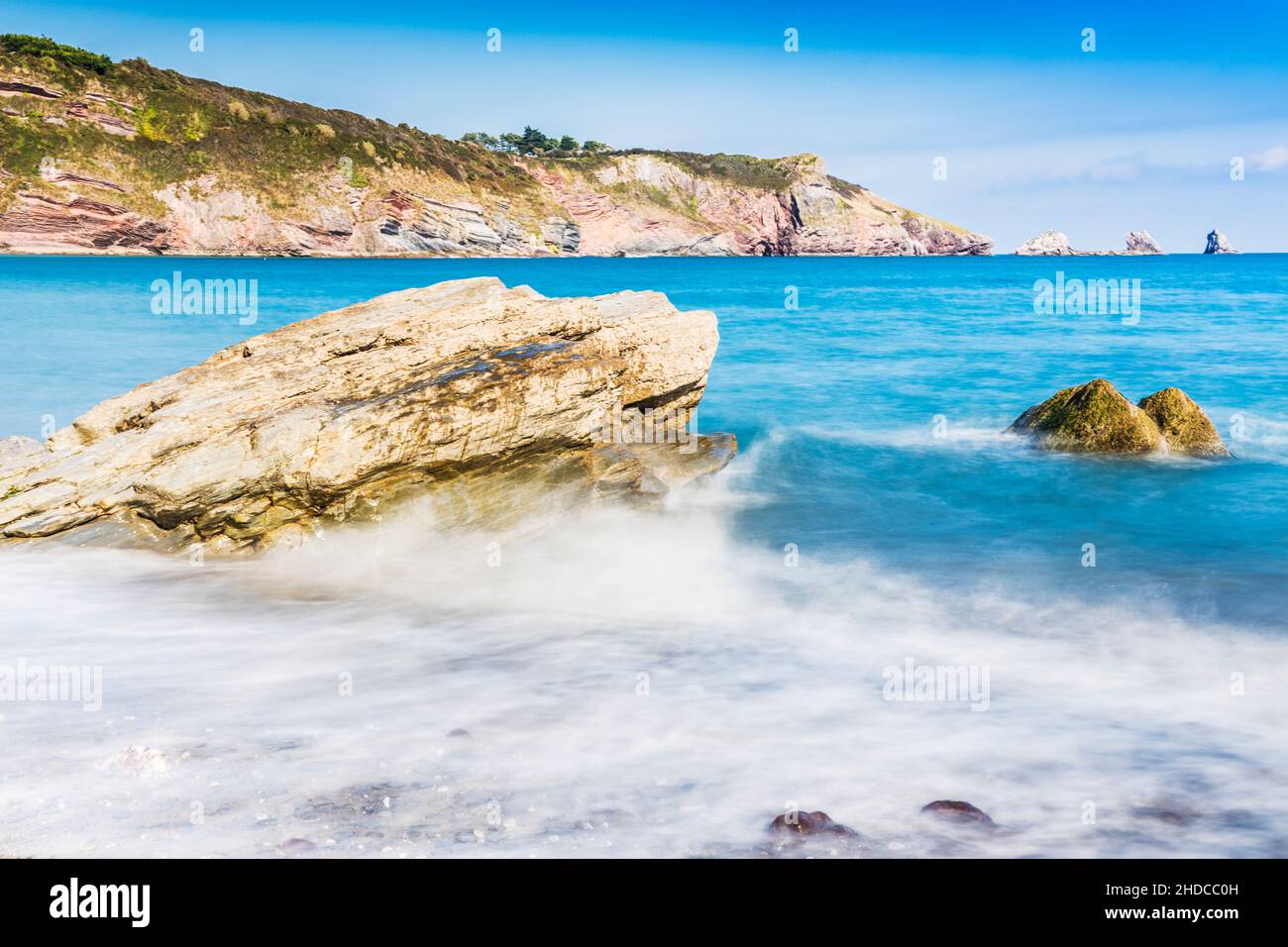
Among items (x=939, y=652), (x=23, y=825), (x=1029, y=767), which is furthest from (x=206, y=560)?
(x=1029, y=767)

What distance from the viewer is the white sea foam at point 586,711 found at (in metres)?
5.52

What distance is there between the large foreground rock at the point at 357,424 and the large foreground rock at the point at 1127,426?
8.48 metres

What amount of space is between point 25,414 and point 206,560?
1411 centimetres

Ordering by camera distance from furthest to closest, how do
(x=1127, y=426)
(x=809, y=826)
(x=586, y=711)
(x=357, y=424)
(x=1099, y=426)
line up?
(x=1099, y=426) < (x=1127, y=426) < (x=357, y=424) < (x=586, y=711) < (x=809, y=826)

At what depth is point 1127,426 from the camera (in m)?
17.1

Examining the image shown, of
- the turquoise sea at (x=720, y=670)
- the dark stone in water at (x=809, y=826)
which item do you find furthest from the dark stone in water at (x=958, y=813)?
the dark stone in water at (x=809, y=826)

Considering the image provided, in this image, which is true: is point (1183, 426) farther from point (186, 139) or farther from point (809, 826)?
point (186, 139)

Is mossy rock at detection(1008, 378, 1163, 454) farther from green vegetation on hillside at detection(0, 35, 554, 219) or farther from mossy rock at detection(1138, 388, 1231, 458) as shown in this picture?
green vegetation on hillside at detection(0, 35, 554, 219)

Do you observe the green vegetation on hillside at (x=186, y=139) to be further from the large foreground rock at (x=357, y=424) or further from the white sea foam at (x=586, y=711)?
the white sea foam at (x=586, y=711)

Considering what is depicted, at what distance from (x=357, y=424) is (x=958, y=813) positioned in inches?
322

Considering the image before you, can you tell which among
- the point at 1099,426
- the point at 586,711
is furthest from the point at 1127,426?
the point at 586,711

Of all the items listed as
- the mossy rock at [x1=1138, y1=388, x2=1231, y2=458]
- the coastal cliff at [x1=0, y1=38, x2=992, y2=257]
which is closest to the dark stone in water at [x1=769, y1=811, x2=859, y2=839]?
the mossy rock at [x1=1138, y1=388, x2=1231, y2=458]
